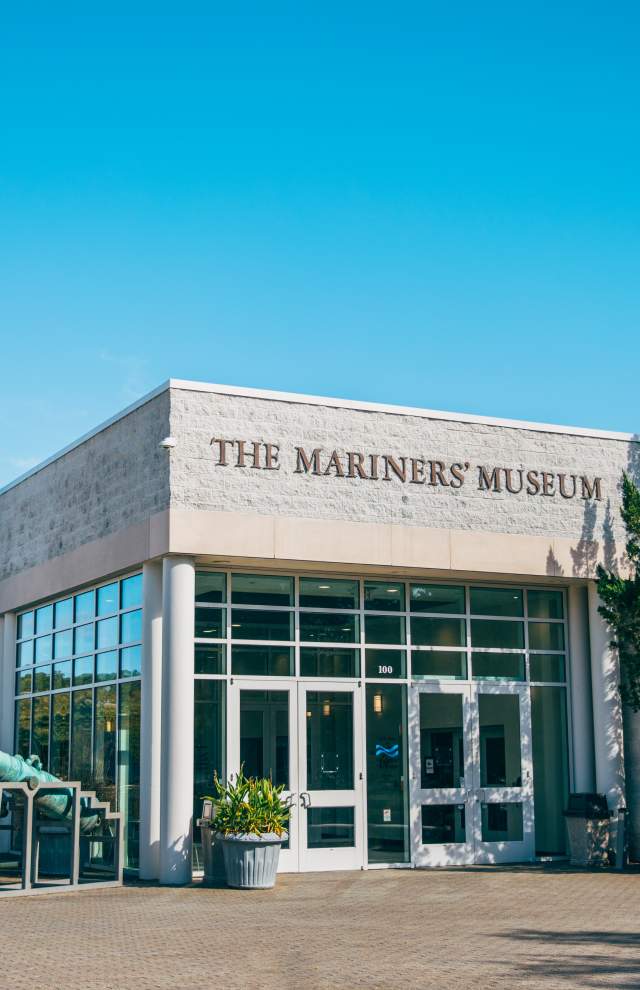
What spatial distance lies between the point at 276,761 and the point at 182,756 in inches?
64.4

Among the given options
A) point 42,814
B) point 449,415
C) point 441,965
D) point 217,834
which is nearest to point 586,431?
point 449,415

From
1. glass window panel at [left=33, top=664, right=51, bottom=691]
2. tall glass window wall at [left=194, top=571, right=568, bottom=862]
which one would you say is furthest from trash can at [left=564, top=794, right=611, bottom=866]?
glass window panel at [left=33, top=664, right=51, bottom=691]

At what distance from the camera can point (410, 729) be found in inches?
718

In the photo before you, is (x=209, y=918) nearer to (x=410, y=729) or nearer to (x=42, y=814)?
(x=42, y=814)

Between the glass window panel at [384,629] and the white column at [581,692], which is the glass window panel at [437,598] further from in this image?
the white column at [581,692]

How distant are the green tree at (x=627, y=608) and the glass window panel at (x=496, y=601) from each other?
4.05ft

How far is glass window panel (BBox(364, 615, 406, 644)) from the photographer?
18297 millimetres

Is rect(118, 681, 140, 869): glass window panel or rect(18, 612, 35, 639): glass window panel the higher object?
rect(18, 612, 35, 639): glass window panel

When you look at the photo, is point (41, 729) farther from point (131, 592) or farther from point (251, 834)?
A: point (251, 834)

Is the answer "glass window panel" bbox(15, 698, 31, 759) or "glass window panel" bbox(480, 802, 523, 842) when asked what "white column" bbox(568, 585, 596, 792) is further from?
"glass window panel" bbox(15, 698, 31, 759)

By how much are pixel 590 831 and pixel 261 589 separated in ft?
19.1

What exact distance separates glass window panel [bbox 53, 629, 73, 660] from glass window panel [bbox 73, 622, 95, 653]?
20 cm

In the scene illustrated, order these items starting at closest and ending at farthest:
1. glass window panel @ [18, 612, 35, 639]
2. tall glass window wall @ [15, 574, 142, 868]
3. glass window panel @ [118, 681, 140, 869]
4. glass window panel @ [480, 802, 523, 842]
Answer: glass window panel @ [118, 681, 140, 869] < tall glass window wall @ [15, 574, 142, 868] < glass window panel @ [480, 802, 523, 842] < glass window panel @ [18, 612, 35, 639]

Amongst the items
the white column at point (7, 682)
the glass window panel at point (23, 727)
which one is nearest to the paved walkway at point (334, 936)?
the glass window panel at point (23, 727)
